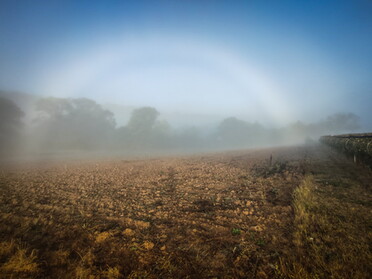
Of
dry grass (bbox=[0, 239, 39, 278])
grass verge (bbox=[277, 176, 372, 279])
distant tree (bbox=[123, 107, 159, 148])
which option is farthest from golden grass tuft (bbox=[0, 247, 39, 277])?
distant tree (bbox=[123, 107, 159, 148])

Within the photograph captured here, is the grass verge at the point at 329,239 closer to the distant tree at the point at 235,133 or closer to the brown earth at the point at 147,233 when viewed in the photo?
the brown earth at the point at 147,233

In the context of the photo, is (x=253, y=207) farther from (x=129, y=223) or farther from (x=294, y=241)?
(x=129, y=223)

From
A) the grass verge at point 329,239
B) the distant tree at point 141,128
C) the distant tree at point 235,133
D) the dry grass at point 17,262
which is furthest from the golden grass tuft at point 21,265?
the distant tree at point 235,133

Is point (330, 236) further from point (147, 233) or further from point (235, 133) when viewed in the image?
point (235, 133)

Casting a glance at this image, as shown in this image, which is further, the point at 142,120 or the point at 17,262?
the point at 142,120

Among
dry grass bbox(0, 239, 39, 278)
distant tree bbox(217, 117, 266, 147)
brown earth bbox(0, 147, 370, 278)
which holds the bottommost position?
brown earth bbox(0, 147, 370, 278)

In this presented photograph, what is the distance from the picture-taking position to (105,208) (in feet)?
20.1

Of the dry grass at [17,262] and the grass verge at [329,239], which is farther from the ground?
the dry grass at [17,262]

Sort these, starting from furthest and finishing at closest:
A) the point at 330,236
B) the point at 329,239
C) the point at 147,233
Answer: the point at 147,233, the point at 330,236, the point at 329,239

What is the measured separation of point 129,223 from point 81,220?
1.66 metres

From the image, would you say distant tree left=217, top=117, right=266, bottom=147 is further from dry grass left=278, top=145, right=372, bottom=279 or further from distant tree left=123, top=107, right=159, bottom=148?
dry grass left=278, top=145, right=372, bottom=279

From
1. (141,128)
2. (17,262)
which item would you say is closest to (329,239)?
(17,262)

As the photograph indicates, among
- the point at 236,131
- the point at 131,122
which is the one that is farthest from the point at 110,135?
the point at 236,131

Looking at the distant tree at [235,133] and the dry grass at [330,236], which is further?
the distant tree at [235,133]
